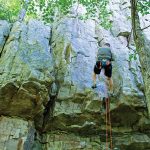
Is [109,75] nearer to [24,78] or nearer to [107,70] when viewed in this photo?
[107,70]

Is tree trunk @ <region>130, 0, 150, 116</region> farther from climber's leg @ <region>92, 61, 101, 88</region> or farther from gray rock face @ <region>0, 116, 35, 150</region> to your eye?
gray rock face @ <region>0, 116, 35, 150</region>

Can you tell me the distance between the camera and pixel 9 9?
739 inches

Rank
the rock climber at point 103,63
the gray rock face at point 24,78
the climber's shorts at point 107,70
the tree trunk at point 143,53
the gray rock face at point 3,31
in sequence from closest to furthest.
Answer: the tree trunk at point 143,53, the gray rock face at point 24,78, the rock climber at point 103,63, the climber's shorts at point 107,70, the gray rock face at point 3,31

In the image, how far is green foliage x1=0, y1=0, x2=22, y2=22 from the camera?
17359mm

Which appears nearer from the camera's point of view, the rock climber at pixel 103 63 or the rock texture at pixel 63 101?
the rock texture at pixel 63 101

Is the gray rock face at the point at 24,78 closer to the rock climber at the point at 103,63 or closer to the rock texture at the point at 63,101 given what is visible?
the rock texture at the point at 63,101

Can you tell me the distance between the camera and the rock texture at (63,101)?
10.1 meters

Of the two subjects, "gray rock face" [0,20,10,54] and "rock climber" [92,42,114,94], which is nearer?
"rock climber" [92,42,114,94]

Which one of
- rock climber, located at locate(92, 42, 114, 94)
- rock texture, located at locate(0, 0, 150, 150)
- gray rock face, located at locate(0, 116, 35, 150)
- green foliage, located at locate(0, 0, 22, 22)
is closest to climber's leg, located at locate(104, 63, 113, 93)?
rock climber, located at locate(92, 42, 114, 94)

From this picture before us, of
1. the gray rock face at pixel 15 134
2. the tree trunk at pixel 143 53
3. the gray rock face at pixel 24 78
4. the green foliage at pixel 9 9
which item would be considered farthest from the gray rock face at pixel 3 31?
the tree trunk at pixel 143 53

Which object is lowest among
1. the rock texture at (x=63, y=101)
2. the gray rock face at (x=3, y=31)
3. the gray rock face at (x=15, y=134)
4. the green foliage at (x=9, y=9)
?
the gray rock face at (x=15, y=134)

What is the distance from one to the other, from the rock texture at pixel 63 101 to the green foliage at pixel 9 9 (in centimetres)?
552

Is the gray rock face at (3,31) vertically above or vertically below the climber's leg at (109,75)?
above

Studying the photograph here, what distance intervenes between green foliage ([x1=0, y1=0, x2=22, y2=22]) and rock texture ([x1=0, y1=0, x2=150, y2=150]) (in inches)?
217
